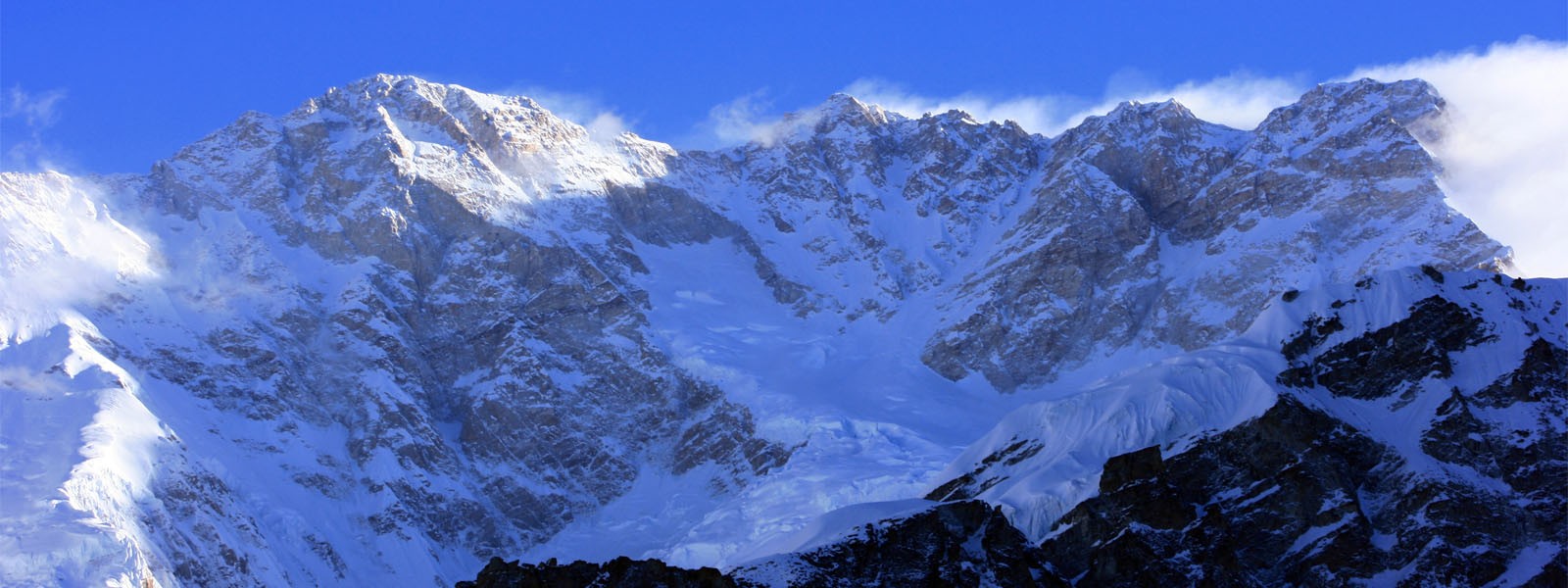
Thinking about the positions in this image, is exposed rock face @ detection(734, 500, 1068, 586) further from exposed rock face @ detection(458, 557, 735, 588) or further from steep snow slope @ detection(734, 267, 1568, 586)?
exposed rock face @ detection(458, 557, 735, 588)

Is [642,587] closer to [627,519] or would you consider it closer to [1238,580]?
[1238,580]

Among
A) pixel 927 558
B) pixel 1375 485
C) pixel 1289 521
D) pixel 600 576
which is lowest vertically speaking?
pixel 600 576

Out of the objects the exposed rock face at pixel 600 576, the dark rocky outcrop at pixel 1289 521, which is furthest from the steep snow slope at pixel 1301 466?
the exposed rock face at pixel 600 576

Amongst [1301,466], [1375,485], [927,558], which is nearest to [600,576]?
[927,558]

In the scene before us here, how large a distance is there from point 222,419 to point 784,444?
58273mm

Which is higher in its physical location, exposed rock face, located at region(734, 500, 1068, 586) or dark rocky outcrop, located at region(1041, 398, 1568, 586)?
dark rocky outcrop, located at region(1041, 398, 1568, 586)

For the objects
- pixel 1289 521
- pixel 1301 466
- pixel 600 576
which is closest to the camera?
pixel 600 576

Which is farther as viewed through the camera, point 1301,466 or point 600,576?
point 1301,466

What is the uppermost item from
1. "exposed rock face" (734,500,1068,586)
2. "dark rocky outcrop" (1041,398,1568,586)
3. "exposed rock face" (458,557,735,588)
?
"dark rocky outcrop" (1041,398,1568,586)

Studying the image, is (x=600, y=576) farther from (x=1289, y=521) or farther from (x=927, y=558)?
(x=1289, y=521)

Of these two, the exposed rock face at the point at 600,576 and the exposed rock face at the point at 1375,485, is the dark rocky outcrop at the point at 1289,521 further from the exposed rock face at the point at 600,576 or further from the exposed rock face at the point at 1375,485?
the exposed rock face at the point at 600,576

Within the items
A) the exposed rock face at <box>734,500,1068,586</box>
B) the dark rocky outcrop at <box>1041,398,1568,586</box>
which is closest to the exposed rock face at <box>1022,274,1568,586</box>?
the dark rocky outcrop at <box>1041,398,1568,586</box>

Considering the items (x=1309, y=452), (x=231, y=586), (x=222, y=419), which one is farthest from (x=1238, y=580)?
(x=222, y=419)

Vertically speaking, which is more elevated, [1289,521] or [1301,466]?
[1301,466]
